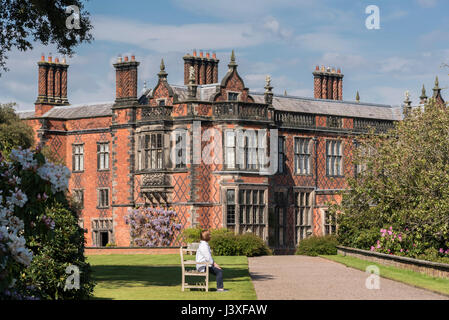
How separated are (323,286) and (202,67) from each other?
3035 centimetres

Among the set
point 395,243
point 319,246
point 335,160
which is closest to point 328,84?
point 335,160

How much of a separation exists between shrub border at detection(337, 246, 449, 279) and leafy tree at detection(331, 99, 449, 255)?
3.93ft

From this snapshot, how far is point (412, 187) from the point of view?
2962 cm

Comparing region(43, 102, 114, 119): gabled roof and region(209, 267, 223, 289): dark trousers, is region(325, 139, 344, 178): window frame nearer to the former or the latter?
region(43, 102, 114, 119): gabled roof

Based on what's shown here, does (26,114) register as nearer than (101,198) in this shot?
No

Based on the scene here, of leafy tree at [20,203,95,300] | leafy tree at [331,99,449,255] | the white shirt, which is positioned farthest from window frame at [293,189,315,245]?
leafy tree at [20,203,95,300]

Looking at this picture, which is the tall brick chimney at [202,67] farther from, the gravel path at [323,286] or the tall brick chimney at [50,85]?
the gravel path at [323,286]

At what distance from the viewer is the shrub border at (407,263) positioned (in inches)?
902

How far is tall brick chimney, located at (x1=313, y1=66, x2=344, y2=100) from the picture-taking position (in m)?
55.7

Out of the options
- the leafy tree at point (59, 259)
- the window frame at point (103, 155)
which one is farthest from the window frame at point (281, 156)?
the leafy tree at point (59, 259)

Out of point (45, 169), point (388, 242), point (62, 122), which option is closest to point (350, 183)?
point (388, 242)

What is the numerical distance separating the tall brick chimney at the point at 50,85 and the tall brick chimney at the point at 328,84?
16588 millimetres

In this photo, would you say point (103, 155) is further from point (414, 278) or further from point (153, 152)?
point (414, 278)
